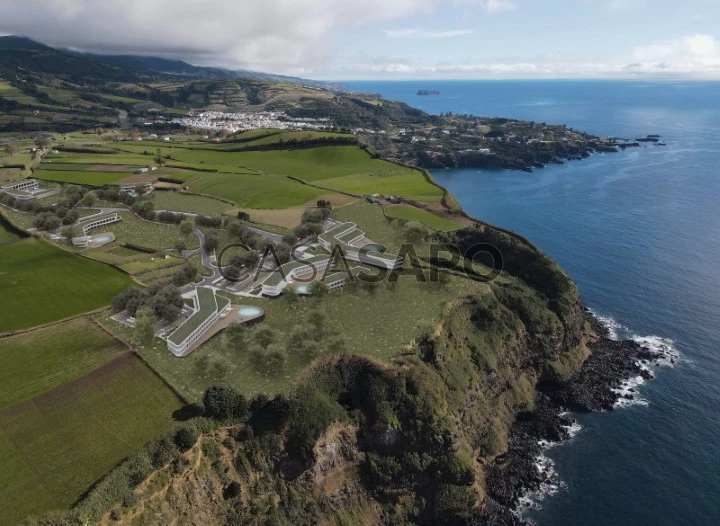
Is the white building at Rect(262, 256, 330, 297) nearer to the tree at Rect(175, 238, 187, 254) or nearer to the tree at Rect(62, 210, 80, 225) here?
the tree at Rect(175, 238, 187, 254)

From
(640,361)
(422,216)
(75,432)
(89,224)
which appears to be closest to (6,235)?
(89,224)

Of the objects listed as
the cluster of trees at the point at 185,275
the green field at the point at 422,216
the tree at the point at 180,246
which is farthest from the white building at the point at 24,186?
the green field at the point at 422,216

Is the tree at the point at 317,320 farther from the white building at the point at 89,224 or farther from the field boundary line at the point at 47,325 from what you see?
the white building at the point at 89,224

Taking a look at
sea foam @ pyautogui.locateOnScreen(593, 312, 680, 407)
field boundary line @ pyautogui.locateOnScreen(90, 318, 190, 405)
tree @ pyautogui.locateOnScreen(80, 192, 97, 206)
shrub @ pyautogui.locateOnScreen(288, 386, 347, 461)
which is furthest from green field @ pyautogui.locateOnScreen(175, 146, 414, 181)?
shrub @ pyautogui.locateOnScreen(288, 386, 347, 461)

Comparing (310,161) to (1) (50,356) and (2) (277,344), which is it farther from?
(1) (50,356)

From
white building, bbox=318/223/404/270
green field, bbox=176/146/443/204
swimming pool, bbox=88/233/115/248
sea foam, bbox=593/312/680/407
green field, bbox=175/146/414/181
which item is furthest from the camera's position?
green field, bbox=175/146/414/181

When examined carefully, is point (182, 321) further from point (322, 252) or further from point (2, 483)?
point (322, 252)
